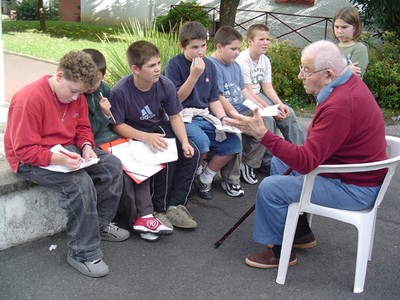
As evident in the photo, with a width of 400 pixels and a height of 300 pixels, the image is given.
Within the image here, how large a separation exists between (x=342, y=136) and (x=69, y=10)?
76.2 ft

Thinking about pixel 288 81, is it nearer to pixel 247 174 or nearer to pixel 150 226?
pixel 247 174

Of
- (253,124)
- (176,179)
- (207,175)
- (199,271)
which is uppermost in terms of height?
(253,124)

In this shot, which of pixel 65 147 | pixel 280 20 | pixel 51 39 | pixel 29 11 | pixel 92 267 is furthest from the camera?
pixel 29 11

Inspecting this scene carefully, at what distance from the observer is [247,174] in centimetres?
482

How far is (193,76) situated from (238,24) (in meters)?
12.5

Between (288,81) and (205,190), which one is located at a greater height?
(288,81)

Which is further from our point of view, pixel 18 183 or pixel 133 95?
pixel 133 95

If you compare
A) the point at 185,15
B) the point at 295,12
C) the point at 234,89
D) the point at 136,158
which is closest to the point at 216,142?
the point at 234,89

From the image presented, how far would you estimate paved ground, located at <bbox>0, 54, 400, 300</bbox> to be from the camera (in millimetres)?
2922

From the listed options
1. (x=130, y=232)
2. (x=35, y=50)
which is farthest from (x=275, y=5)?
(x=130, y=232)

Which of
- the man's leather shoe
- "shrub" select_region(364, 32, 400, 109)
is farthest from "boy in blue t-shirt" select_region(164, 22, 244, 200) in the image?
"shrub" select_region(364, 32, 400, 109)

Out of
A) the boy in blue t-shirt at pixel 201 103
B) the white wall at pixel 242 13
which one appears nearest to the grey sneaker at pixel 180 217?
the boy in blue t-shirt at pixel 201 103

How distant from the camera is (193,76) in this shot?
13.0 feet

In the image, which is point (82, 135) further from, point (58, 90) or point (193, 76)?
point (193, 76)
